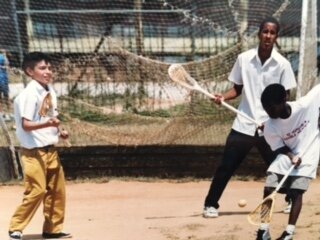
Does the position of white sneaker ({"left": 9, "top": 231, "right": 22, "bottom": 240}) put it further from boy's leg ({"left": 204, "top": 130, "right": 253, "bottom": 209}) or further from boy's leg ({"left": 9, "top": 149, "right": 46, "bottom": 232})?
boy's leg ({"left": 204, "top": 130, "right": 253, "bottom": 209})

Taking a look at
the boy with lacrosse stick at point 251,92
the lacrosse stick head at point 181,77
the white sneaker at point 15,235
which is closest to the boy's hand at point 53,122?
the white sneaker at point 15,235

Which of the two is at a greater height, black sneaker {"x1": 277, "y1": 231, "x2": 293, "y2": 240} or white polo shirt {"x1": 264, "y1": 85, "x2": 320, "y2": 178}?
white polo shirt {"x1": 264, "y1": 85, "x2": 320, "y2": 178}

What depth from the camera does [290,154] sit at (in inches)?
206

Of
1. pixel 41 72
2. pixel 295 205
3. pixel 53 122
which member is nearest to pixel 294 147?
pixel 295 205

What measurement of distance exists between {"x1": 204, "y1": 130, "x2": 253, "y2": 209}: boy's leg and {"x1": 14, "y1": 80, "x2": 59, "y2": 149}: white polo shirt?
1548 mm

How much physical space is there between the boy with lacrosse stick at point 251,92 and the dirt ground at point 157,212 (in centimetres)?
37

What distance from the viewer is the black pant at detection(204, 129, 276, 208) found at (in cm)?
626

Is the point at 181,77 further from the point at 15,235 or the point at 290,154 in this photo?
the point at 15,235

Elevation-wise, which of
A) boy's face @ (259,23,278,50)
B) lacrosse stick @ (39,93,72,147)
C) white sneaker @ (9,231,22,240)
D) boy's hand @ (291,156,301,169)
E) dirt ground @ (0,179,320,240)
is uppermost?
boy's face @ (259,23,278,50)

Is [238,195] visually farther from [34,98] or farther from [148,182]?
[34,98]

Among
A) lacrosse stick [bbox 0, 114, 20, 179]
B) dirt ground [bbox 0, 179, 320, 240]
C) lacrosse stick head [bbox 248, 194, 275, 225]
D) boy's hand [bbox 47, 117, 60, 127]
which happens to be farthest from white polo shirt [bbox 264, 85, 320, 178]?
lacrosse stick [bbox 0, 114, 20, 179]

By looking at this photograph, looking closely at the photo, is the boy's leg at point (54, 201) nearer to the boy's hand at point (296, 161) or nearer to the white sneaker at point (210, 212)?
the white sneaker at point (210, 212)

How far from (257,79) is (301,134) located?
1.08m

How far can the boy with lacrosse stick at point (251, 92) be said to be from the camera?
611 centimetres
